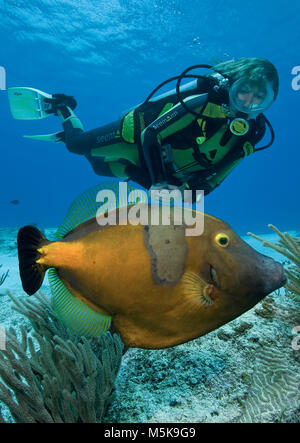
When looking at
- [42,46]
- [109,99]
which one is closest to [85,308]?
[42,46]

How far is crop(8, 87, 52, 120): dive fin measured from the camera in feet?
21.5

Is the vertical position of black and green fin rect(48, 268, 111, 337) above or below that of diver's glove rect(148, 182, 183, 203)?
below

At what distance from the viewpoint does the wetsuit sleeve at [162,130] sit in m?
3.57

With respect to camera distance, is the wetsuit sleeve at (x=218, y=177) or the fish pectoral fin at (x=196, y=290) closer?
the fish pectoral fin at (x=196, y=290)

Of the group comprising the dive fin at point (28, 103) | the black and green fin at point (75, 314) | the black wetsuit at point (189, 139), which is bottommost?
the black and green fin at point (75, 314)

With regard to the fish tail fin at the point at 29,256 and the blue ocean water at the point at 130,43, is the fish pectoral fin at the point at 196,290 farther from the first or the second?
the blue ocean water at the point at 130,43

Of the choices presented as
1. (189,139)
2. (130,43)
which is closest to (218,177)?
(189,139)

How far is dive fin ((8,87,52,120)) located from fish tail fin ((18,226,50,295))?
649 centimetres

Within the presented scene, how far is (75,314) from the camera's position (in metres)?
1.23

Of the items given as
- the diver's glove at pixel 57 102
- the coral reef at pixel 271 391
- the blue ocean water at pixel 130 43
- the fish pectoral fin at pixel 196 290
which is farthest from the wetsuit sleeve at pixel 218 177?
the diver's glove at pixel 57 102

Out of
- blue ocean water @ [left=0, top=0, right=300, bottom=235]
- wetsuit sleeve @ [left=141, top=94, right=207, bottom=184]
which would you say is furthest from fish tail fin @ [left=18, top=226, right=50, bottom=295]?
blue ocean water @ [left=0, top=0, right=300, bottom=235]

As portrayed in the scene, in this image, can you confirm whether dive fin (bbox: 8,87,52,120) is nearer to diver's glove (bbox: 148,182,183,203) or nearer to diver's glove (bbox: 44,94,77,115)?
diver's glove (bbox: 44,94,77,115)

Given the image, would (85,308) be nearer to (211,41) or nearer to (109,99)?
(211,41)
